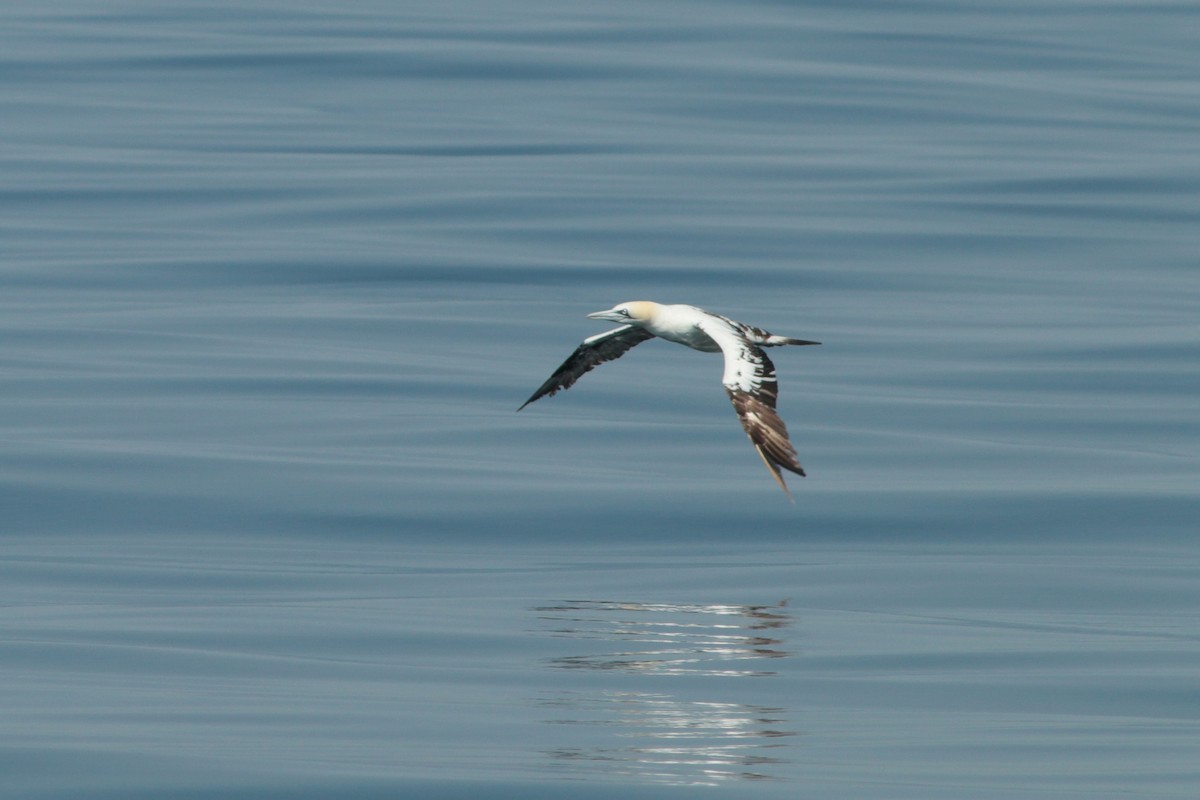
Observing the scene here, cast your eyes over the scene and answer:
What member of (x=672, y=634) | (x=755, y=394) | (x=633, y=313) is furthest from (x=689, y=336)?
(x=672, y=634)

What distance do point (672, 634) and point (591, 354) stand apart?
2557mm

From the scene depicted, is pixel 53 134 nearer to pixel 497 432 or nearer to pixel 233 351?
pixel 233 351

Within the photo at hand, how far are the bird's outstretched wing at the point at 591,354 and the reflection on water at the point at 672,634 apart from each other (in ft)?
4.98

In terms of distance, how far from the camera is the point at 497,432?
15.4m

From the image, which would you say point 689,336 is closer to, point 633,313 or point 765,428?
point 633,313

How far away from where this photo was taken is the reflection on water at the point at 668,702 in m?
7.98

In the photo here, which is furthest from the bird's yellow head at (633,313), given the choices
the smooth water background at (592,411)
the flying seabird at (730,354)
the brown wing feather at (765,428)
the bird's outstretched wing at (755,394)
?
the smooth water background at (592,411)

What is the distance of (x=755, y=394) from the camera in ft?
36.0

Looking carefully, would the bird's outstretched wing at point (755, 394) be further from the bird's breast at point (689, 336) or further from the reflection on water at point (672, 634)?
the reflection on water at point (672, 634)

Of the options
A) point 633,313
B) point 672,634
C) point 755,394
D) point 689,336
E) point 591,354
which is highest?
point 633,313

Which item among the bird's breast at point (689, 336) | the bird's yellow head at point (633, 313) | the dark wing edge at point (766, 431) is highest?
the bird's yellow head at point (633, 313)

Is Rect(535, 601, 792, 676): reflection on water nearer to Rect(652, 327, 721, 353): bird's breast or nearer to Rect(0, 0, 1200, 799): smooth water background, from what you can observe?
Rect(0, 0, 1200, 799): smooth water background

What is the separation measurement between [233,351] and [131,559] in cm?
553

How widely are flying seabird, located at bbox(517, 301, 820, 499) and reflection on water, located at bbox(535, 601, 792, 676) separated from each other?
0.71 meters
